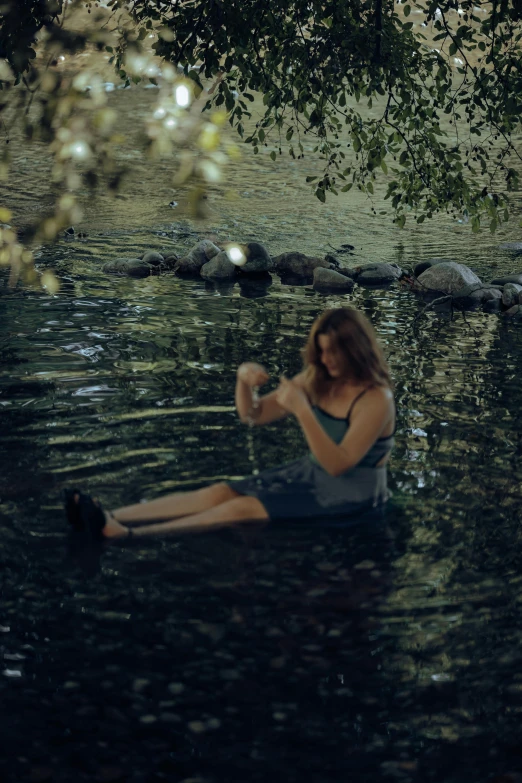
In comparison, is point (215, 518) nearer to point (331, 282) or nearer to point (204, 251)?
point (331, 282)

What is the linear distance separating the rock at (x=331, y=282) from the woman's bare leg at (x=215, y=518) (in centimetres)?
908

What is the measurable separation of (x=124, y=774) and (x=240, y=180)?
2159 cm

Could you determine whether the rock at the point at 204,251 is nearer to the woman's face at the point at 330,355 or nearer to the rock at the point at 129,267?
the rock at the point at 129,267

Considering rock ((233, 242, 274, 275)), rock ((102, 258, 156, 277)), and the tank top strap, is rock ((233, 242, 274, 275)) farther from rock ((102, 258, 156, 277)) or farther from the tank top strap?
the tank top strap

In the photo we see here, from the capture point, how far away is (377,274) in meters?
16.3

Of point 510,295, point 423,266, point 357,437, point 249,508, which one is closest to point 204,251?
point 423,266

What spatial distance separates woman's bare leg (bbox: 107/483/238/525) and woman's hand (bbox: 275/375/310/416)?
92 cm

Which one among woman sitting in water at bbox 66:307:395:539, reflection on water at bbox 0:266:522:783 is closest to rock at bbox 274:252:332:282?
reflection on water at bbox 0:266:522:783

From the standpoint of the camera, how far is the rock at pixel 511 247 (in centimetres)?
1895

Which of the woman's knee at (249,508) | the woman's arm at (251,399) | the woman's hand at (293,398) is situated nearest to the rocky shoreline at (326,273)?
the woman's arm at (251,399)

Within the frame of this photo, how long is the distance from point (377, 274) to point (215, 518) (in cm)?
986

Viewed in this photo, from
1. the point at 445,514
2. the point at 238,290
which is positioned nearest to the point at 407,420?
the point at 445,514

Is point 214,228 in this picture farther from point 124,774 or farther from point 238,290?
point 124,774

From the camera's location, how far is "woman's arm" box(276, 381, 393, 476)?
21.9 ft
